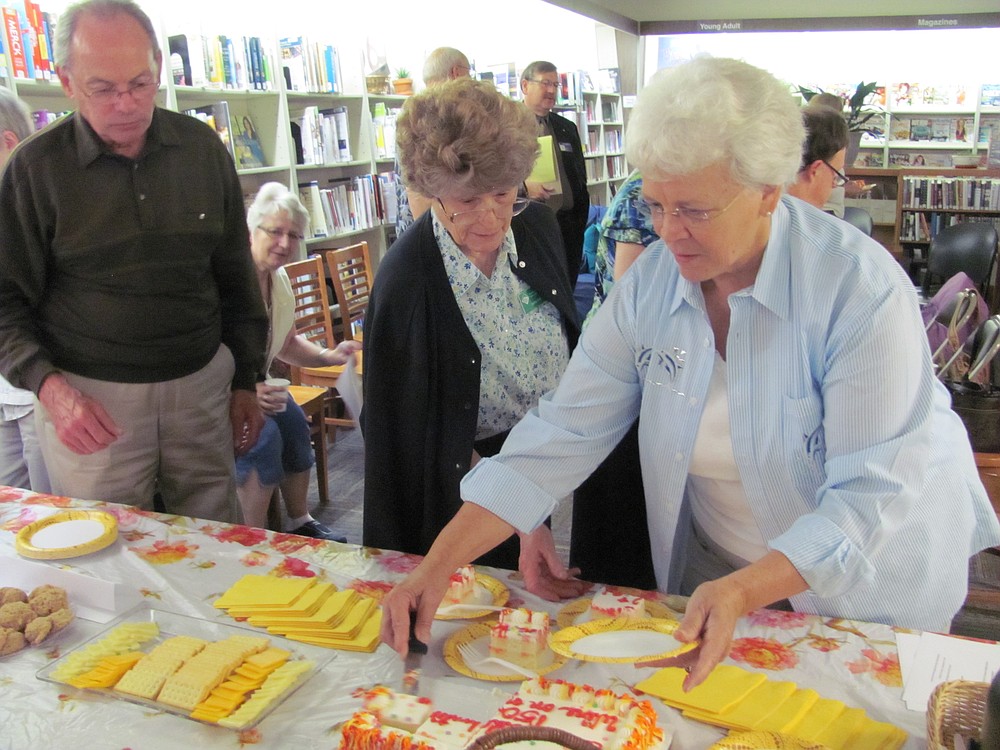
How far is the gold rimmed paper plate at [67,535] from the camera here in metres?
1.57

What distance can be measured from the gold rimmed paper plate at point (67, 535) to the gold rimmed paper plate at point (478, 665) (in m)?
0.74

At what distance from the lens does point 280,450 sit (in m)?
3.27

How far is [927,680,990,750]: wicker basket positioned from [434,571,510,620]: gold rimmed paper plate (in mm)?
636

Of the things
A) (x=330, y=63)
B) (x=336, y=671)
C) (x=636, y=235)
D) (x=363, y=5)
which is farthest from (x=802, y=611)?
(x=363, y=5)

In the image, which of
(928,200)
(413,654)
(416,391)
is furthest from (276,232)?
(928,200)

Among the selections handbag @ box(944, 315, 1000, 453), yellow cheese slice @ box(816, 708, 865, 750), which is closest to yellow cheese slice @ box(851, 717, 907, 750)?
yellow cheese slice @ box(816, 708, 865, 750)

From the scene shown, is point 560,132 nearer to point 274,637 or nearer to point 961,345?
point 961,345

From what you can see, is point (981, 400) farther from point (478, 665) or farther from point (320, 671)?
point (320, 671)

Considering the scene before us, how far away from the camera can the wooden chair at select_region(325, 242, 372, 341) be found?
4695mm

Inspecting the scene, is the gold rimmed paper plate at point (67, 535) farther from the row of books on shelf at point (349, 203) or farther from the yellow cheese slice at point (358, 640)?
the row of books on shelf at point (349, 203)

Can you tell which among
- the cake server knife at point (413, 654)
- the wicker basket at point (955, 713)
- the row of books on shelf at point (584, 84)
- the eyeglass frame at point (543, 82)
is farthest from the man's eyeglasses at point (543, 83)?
the wicker basket at point (955, 713)

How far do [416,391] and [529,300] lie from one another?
1.09 ft

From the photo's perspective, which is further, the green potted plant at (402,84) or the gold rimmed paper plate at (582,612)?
the green potted plant at (402,84)

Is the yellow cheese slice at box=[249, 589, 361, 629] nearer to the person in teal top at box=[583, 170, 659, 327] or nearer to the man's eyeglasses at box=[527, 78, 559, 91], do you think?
the person in teal top at box=[583, 170, 659, 327]
